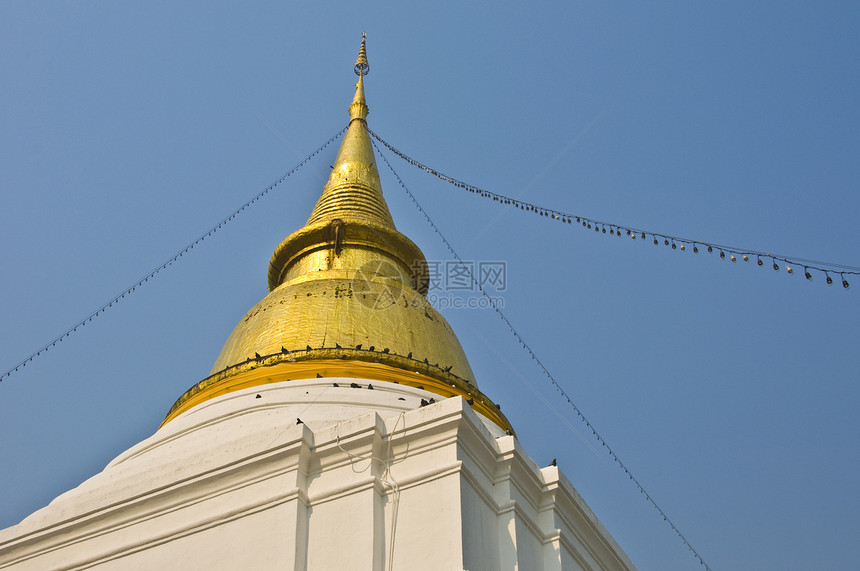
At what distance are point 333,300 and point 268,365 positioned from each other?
1.41 meters

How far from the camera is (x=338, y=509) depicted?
30.9 feet

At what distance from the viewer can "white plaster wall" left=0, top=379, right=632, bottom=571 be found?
9.13 meters

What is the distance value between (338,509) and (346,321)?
171 inches

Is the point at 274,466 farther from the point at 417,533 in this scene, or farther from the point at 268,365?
the point at 268,365

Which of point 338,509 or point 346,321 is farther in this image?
point 346,321

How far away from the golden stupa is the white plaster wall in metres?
2.11

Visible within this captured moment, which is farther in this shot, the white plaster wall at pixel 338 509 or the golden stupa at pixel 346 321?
the golden stupa at pixel 346 321

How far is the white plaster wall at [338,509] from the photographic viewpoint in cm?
913

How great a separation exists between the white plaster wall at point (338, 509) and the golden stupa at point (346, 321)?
211 cm

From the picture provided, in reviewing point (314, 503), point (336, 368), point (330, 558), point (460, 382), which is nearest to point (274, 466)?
point (314, 503)

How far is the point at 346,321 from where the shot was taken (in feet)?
44.2

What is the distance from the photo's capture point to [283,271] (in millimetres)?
16141

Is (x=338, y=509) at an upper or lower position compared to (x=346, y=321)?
lower

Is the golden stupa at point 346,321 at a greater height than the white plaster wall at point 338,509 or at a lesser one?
greater
